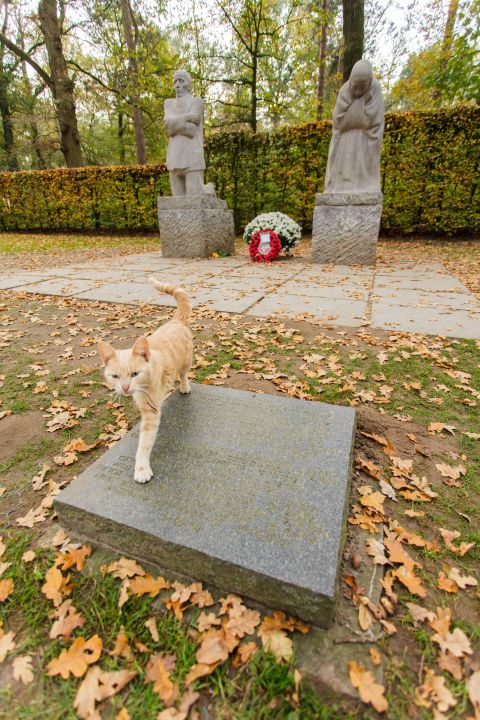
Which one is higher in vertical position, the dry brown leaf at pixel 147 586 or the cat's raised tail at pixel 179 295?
the cat's raised tail at pixel 179 295

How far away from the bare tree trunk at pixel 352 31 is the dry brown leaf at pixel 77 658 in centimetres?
1425

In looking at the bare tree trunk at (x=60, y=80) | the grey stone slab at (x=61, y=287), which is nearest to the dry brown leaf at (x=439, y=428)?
the grey stone slab at (x=61, y=287)

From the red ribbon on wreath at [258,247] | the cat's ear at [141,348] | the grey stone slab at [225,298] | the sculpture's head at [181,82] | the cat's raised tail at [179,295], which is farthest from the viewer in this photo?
the red ribbon on wreath at [258,247]

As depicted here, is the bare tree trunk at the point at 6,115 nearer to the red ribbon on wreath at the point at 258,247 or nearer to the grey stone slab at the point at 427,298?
the red ribbon on wreath at the point at 258,247

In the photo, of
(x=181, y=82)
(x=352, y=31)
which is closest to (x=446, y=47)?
(x=352, y=31)

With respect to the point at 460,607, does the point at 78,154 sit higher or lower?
higher

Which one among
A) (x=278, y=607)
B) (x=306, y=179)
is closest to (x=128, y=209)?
(x=306, y=179)

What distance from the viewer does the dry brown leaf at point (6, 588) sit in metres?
1.59

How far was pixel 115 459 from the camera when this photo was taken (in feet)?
6.66

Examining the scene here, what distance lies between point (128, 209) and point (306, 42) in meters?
11.5

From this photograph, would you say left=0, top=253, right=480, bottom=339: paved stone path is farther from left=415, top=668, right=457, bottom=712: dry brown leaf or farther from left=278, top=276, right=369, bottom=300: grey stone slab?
left=415, top=668, right=457, bottom=712: dry brown leaf

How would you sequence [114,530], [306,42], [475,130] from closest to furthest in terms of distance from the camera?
[114,530] < [475,130] < [306,42]

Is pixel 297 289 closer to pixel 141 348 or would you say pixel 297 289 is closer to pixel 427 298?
pixel 427 298

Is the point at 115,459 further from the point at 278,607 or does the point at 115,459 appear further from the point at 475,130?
the point at 475,130
